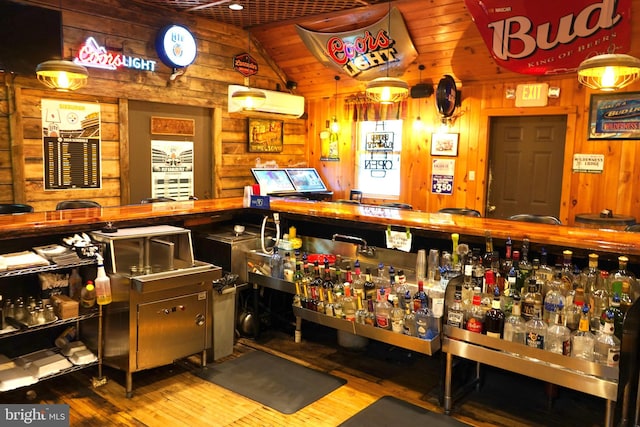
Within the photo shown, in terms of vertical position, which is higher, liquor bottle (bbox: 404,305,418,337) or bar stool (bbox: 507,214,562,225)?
bar stool (bbox: 507,214,562,225)

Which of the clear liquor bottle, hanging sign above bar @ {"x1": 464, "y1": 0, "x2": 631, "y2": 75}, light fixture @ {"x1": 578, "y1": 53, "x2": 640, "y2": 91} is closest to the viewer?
light fixture @ {"x1": 578, "y1": 53, "x2": 640, "y2": 91}

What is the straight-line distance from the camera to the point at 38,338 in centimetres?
337

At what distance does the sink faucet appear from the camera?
12.3ft

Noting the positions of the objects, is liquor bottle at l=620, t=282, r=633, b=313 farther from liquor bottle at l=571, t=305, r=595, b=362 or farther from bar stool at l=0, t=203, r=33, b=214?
bar stool at l=0, t=203, r=33, b=214

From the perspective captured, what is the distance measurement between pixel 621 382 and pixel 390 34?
4596 millimetres

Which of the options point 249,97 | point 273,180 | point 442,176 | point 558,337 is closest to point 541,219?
point 558,337

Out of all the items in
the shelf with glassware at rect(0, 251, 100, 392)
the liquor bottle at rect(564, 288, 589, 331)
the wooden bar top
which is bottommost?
the shelf with glassware at rect(0, 251, 100, 392)

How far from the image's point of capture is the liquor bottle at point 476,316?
2709mm

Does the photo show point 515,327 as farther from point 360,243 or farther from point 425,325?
point 360,243

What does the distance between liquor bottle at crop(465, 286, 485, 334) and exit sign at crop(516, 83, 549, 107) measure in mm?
3656

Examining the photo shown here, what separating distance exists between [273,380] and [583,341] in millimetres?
1855

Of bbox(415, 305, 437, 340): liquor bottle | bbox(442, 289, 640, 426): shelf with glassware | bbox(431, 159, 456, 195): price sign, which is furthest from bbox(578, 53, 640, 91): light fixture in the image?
bbox(431, 159, 456, 195): price sign

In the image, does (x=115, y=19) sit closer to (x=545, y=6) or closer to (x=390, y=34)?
(x=390, y=34)

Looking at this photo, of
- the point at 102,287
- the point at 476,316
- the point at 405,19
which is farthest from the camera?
the point at 405,19
